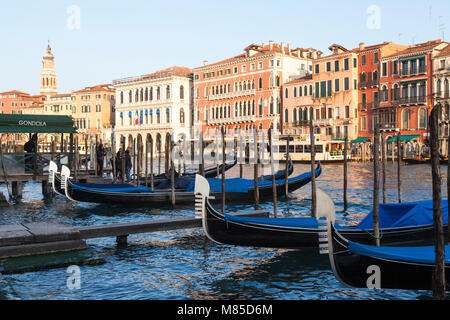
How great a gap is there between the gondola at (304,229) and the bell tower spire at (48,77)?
73589 millimetres

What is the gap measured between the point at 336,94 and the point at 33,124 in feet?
85.9

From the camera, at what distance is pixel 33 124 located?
12.7 metres

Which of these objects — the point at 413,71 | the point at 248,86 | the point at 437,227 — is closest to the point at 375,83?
the point at 413,71

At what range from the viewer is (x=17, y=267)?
567cm

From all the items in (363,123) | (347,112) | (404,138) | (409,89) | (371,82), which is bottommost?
(404,138)

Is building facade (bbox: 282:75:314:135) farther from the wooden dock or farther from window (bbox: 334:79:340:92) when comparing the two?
the wooden dock

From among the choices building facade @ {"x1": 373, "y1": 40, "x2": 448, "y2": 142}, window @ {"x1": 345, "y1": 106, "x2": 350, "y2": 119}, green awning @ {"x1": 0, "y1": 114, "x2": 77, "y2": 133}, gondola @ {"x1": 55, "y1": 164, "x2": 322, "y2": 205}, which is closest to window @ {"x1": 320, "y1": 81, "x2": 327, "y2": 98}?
window @ {"x1": 345, "y1": 106, "x2": 350, "y2": 119}

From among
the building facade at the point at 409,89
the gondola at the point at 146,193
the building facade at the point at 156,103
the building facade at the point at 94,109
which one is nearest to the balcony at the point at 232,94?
the building facade at the point at 156,103

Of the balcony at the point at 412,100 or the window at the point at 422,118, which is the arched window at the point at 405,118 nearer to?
the balcony at the point at 412,100

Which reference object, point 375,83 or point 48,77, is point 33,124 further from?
point 48,77

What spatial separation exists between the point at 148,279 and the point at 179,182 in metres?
6.96
